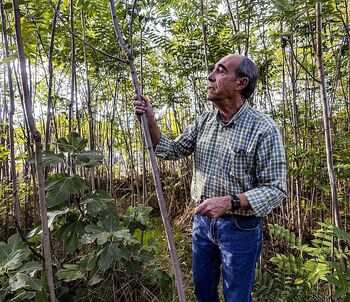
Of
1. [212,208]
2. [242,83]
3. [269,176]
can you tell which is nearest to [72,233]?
[212,208]

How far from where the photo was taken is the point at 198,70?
13.3 ft

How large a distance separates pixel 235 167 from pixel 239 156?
58mm

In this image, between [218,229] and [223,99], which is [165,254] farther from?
[223,99]

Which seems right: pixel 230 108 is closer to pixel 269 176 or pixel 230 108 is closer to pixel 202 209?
pixel 269 176

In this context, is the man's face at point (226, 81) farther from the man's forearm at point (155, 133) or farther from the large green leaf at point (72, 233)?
the large green leaf at point (72, 233)

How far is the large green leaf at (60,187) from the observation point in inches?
53.9

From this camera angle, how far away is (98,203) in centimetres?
152

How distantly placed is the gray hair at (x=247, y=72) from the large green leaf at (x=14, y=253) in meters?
1.29

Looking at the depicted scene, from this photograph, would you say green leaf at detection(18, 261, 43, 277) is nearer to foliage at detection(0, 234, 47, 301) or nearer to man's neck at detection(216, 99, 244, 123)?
foliage at detection(0, 234, 47, 301)

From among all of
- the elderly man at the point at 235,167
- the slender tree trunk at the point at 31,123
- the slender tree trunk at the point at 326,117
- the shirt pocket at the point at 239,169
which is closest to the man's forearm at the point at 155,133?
the elderly man at the point at 235,167

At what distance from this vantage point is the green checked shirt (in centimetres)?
144

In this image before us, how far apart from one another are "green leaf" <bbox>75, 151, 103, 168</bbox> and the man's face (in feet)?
2.15

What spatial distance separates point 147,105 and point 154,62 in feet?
13.0

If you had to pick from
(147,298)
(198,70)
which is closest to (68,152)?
(147,298)
